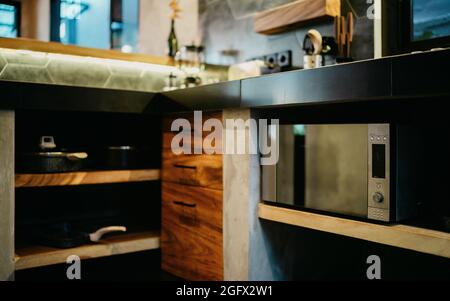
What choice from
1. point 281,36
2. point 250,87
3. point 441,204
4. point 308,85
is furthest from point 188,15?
point 441,204

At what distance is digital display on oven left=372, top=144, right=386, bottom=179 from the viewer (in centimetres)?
125

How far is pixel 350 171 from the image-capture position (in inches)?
69.5

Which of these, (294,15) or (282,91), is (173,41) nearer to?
(294,15)

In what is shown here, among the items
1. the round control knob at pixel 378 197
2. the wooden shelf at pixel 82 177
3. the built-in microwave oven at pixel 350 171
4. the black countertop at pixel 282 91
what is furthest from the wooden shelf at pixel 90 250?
the round control knob at pixel 378 197

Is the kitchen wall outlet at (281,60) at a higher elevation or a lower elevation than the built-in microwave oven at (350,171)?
higher

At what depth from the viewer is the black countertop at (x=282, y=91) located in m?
1.07

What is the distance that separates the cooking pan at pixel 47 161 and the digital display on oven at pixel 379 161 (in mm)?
1220

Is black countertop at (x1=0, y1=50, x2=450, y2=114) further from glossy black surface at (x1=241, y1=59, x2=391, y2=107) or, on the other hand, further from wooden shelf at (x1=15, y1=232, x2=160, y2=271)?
wooden shelf at (x1=15, y1=232, x2=160, y2=271)

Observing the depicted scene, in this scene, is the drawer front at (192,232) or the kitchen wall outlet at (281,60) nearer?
the drawer front at (192,232)

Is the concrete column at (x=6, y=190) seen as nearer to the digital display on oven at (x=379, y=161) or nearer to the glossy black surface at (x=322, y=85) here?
the glossy black surface at (x=322, y=85)

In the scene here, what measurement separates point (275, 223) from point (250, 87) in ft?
A: 1.77

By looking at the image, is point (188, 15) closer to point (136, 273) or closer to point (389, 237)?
point (136, 273)

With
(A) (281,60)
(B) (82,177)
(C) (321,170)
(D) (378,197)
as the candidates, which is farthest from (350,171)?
(B) (82,177)

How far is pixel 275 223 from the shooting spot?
171 cm
